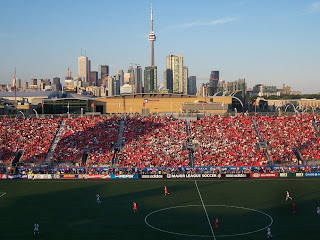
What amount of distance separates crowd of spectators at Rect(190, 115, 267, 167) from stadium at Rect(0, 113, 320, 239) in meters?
0.17

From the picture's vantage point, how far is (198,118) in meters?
87.1

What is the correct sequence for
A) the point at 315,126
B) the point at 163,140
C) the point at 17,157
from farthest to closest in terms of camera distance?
the point at 315,126, the point at 163,140, the point at 17,157

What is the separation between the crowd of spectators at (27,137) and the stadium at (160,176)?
6.7 inches

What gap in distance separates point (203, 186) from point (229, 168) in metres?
9.14

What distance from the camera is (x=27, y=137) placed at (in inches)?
3127

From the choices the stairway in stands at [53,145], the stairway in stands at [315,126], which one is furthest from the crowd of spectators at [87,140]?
the stairway in stands at [315,126]

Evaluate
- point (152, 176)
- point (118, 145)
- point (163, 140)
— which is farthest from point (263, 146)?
point (118, 145)

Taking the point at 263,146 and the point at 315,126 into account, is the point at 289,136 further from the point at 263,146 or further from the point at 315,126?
the point at 315,126

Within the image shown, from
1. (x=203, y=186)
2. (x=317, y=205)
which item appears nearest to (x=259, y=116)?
(x=203, y=186)

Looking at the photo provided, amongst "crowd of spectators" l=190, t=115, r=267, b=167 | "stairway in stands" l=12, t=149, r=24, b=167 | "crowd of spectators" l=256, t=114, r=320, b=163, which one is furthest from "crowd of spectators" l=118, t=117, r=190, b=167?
"stairway in stands" l=12, t=149, r=24, b=167

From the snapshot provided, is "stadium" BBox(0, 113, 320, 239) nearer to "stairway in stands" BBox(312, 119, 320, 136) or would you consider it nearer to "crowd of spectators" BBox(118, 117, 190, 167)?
"crowd of spectators" BBox(118, 117, 190, 167)

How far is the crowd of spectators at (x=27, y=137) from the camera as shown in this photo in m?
74.0

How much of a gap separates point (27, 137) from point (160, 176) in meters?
27.2

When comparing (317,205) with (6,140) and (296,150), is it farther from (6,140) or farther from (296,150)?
(6,140)
